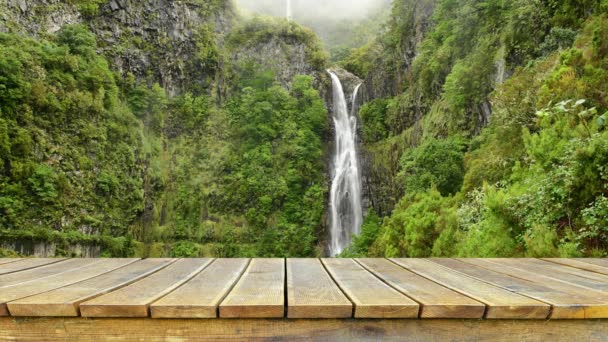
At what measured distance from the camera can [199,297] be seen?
140 cm

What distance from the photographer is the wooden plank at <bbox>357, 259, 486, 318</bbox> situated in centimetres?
128

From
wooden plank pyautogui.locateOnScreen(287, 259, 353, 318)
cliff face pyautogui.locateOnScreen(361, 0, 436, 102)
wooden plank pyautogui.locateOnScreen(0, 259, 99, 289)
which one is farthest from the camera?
cliff face pyautogui.locateOnScreen(361, 0, 436, 102)

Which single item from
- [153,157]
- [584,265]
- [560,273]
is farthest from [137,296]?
[153,157]

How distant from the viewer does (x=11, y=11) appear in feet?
64.4

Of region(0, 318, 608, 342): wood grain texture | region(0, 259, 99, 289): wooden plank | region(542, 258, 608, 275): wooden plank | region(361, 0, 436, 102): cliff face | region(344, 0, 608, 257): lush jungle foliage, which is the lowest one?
region(0, 318, 608, 342): wood grain texture

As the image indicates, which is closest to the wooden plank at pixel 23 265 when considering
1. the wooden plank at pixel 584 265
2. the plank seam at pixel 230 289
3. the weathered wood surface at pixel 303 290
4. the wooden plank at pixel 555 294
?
the weathered wood surface at pixel 303 290

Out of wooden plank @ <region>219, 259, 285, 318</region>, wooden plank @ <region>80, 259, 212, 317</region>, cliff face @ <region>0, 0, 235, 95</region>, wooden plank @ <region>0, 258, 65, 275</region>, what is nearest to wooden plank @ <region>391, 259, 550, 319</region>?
wooden plank @ <region>219, 259, 285, 318</region>

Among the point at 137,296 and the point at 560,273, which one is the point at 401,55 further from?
the point at 137,296

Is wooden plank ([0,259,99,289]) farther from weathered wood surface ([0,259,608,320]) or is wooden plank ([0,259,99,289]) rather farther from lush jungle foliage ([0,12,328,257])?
lush jungle foliage ([0,12,328,257])

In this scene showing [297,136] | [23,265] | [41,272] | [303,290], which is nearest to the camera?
[303,290]

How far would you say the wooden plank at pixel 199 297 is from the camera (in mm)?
1265

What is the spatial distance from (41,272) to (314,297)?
149 centimetres

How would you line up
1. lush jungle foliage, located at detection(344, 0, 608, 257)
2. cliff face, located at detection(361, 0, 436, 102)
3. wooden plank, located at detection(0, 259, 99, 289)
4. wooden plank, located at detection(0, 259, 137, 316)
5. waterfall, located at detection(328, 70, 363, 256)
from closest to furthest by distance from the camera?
wooden plank, located at detection(0, 259, 137, 316) < wooden plank, located at detection(0, 259, 99, 289) < lush jungle foliage, located at detection(344, 0, 608, 257) < cliff face, located at detection(361, 0, 436, 102) < waterfall, located at detection(328, 70, 363, 256)

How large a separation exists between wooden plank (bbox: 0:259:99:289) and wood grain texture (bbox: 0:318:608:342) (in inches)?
18.5
